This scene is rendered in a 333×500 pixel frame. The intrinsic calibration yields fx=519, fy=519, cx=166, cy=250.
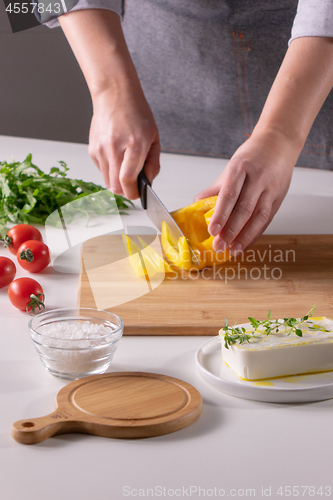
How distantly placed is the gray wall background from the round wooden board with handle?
A: 14.6 feet

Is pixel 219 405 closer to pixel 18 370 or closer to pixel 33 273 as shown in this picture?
pixel 18 370

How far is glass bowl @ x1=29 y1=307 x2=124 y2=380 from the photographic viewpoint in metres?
0.82

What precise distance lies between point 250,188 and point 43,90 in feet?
14.0

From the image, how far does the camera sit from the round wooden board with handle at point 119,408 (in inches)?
27.7

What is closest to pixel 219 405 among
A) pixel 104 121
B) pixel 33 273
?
pixel 33 273

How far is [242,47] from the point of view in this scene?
6.81 ft

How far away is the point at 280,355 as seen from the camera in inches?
32.0

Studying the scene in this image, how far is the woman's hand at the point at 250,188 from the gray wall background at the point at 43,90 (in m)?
3.86

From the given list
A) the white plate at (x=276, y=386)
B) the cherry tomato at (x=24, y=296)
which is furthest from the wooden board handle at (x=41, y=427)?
the cherry tomato at (x=24, y=296)

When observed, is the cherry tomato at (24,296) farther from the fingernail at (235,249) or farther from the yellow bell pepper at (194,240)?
the fingernail at (235,249)

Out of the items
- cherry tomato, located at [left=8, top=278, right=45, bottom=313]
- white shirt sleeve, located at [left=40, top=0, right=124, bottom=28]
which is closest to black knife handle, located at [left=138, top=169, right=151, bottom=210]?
cherry tomato, located at [left=8, top=278, right=45, bottom=313]

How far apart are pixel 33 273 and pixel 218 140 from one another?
128 cm

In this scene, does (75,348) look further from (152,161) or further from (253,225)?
(152,161)

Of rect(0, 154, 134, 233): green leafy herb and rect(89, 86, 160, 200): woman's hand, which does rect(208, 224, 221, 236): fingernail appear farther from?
rect(0, 154, 134, 233): green leafy herb
